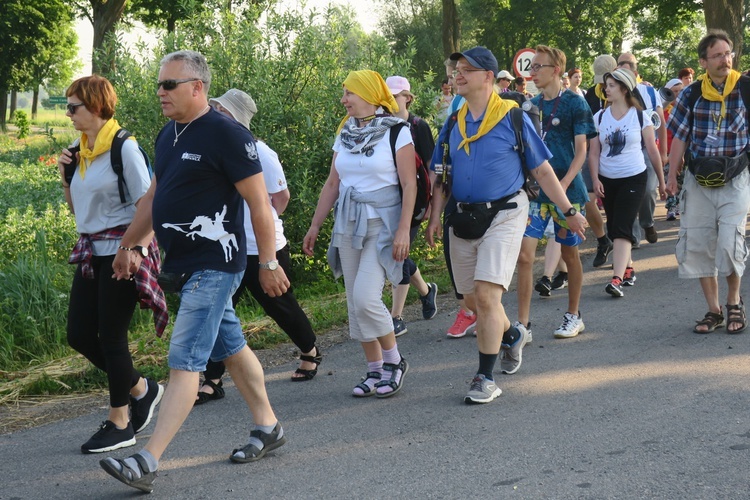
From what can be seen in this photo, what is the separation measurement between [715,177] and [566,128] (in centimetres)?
112

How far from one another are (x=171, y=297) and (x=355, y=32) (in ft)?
11.6

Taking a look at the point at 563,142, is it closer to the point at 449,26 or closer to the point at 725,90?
the point at 725,90

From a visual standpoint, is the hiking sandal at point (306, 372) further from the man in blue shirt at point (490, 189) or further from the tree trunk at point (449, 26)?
the tree trunk at point (449, 26)

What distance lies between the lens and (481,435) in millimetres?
4875

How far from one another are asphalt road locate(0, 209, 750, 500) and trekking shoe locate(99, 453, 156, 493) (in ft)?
0.59

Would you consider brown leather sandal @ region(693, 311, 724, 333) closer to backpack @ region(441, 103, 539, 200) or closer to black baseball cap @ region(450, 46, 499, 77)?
backpack @ region(441, 103, 539, 200)

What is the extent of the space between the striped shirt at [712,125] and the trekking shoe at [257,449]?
3.82 m

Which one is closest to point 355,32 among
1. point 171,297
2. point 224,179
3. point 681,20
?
point 171,297

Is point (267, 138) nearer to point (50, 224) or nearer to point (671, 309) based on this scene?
point (50, 224)

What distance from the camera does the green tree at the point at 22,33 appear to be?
53.2 meters

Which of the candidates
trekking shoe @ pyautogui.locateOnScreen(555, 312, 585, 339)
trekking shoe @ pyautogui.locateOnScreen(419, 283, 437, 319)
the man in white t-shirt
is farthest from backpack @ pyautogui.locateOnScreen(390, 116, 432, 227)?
the man in white t-shirt

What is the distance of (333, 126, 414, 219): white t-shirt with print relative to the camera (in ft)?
18.7

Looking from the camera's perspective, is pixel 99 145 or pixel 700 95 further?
pixel 700 95

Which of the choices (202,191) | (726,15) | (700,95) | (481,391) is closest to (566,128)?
(700,95)
